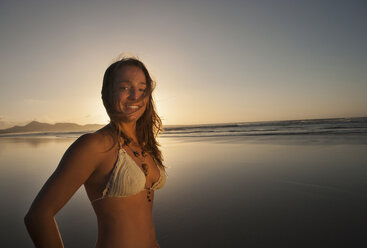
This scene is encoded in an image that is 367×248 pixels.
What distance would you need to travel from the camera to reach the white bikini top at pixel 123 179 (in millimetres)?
1404

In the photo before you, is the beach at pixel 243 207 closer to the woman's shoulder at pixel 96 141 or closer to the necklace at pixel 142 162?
the necklace at pixel 142 162

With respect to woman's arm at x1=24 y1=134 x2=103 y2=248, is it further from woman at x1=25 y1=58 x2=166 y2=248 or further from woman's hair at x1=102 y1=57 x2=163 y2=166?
woman's hair at x1=102 y1=57 x2=163 y2=166

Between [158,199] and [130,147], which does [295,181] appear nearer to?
[158,199]

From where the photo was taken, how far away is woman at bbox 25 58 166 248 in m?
1.15

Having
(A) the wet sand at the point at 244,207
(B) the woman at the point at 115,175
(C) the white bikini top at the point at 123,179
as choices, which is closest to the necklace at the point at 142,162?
(B) the woman at the point at 115,175

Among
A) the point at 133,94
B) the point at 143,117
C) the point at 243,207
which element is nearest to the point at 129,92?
the point at 133,94

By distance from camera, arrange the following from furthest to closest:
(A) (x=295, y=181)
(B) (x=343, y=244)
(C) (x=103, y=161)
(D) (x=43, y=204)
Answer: (A) (x=295, y=181)
(B) (x=343, y=244)
(C) (x=103, y=161)
(D) (x=43, y=204)

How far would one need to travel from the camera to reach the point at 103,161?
55.4 inches

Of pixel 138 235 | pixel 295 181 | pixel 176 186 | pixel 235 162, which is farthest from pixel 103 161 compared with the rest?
pixel 235 162

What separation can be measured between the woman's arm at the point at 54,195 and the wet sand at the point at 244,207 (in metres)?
2.42

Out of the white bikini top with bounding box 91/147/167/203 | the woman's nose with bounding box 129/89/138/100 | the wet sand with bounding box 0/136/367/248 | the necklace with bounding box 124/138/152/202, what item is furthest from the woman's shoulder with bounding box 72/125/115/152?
the wet sand with bounding box 0/136/367/248

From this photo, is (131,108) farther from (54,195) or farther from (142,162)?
→ (54,195)

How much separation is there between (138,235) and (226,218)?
263cm

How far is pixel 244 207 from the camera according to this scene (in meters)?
4.28
